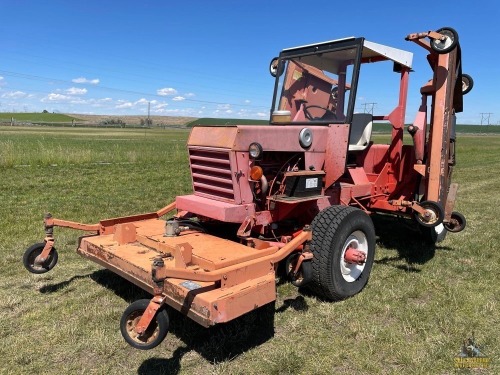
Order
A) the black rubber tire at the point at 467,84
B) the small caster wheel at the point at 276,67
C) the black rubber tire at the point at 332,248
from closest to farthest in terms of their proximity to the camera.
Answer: the black rubber tire at the point at 332,248, the small caster wheel at the point at 276,67, the black rubber tire at the point at 467,84

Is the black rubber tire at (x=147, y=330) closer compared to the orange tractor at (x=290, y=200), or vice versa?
the black rubber tire at (x=147, y=330)

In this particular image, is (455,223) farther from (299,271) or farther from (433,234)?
(299,271)

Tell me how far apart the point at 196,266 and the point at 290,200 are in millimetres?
1099

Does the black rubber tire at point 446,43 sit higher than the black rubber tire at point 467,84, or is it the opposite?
the black rubber tire at point 446,43

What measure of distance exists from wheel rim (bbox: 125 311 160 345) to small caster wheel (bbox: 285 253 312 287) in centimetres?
141

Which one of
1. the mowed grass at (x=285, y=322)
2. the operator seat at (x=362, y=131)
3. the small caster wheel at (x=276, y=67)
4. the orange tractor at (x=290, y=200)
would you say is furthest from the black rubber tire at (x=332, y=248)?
the small caster wheel at (x=276, y=67)

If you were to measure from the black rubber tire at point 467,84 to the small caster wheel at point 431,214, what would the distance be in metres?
2.28

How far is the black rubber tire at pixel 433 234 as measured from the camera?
6.11 m

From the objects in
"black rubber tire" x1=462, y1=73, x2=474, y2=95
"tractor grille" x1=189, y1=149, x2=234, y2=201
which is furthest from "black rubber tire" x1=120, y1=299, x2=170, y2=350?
"black rubber tire" x1=462, y1=73, x2=474, y2=95

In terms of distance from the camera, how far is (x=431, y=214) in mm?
5055

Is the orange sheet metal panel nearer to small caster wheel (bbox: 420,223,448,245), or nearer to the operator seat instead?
the operator seat

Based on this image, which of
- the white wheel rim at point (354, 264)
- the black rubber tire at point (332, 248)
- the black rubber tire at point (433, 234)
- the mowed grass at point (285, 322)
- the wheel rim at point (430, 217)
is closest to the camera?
the mowed grass at point (285, 322)

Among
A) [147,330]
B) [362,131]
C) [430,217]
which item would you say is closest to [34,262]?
[147,330]

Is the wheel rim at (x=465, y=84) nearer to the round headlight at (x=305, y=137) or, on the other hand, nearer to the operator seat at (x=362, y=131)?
the operator seat at (x=362, y=131)
